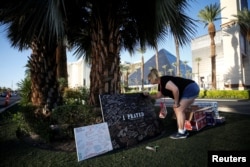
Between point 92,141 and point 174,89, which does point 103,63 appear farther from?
point 92,141

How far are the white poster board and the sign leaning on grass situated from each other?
0.48ft

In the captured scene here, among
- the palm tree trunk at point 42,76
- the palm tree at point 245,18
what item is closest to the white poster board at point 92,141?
the palm tree trunk at point 42,76

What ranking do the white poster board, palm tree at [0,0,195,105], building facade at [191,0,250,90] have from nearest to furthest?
the white poster board → palm tree at [0,0,195,105] → building facade at [191,0,250,90]

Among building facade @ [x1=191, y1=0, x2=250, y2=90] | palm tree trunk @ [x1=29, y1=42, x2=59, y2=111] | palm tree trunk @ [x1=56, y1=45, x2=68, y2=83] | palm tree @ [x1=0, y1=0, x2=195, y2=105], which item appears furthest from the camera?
building facade @ [x1=191, y1=0, x2=250, y2=90]

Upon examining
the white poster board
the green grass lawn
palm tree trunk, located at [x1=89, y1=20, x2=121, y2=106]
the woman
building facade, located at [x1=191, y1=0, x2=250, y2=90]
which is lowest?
the green grass lawn

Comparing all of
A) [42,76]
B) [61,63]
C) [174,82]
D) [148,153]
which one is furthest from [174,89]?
[61,63]

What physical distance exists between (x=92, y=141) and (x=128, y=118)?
84 cm

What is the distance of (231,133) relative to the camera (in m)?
3.96

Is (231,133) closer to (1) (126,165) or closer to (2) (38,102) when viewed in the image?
(1) (126,165)

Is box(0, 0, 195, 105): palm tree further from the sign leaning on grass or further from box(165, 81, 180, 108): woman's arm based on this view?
box(165, 81, 180, 108): woman's arm

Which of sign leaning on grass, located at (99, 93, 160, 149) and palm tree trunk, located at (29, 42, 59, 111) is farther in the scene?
palm tree trunk, located at (29, 42, 59, 111)

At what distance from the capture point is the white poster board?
293cm

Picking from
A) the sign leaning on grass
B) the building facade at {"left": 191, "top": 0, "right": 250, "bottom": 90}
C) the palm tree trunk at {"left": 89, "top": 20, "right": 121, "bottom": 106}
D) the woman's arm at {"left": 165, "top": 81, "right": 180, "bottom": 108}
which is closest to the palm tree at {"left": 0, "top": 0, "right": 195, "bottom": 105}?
the palm tree trunk at {"left": 89, "top": 20, "right": 121, "bottom": 106}

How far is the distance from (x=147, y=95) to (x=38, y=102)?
279 centimetres
